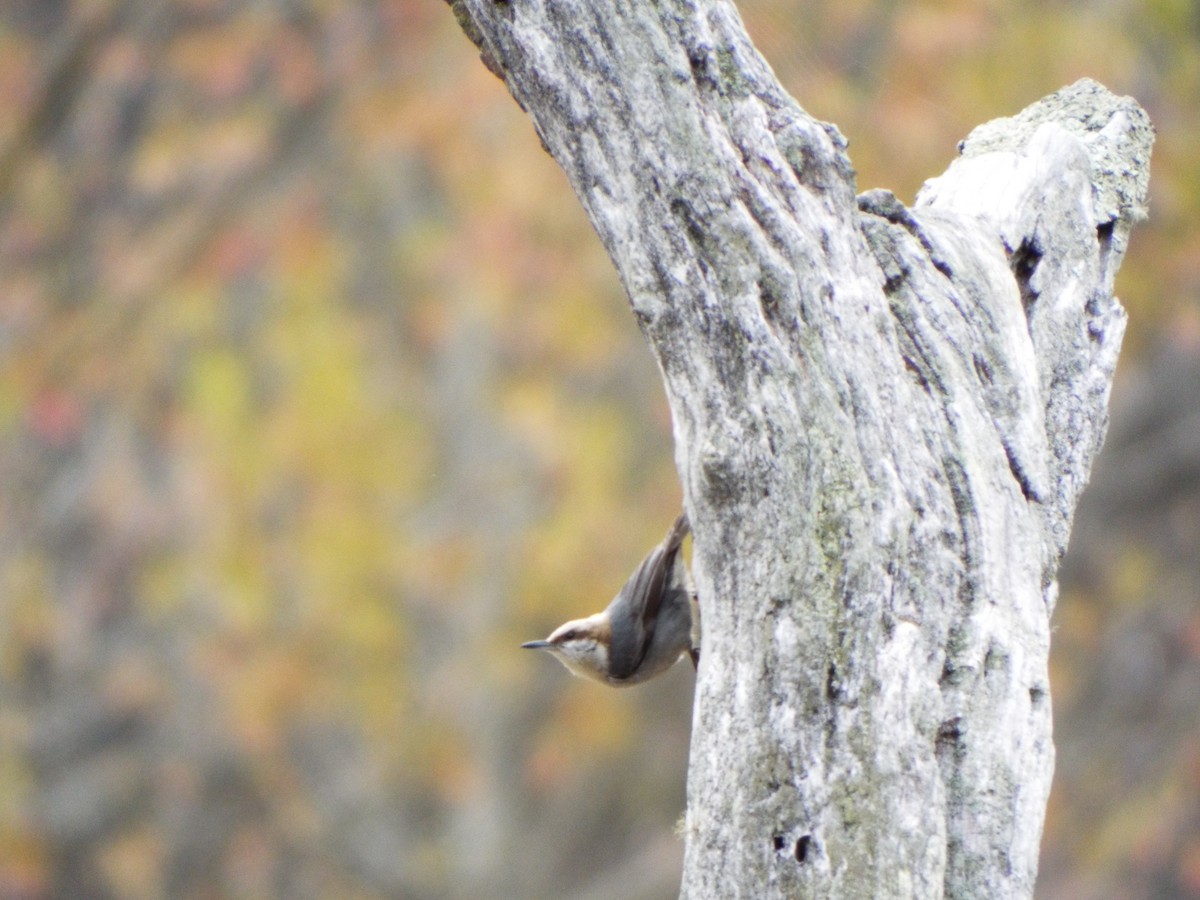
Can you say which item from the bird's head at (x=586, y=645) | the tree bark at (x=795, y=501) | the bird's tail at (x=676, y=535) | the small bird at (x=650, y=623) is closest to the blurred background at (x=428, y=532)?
the bird's head at (x=586, y=645)

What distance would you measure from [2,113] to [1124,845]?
8210mm

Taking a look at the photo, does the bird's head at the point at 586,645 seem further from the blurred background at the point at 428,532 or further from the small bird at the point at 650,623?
the blurred background at the point at 428,532

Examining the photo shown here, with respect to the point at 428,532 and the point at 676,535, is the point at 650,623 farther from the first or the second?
the point at 428,532

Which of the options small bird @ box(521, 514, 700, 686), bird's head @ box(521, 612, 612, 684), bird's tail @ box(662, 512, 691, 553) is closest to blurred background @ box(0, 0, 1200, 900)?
bird's head @ box(521, 612, 612, 684)

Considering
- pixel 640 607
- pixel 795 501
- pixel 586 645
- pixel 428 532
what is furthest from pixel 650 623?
pixel 428 532

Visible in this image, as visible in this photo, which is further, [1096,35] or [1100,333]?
[1096,35]

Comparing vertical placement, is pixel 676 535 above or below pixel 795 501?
above

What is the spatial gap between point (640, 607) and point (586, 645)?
442 mm

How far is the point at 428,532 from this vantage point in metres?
10.1

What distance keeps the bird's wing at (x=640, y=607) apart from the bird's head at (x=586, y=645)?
0.06 m

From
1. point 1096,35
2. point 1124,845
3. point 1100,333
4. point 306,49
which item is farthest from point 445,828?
point 1100,333

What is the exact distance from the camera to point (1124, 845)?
10.0m

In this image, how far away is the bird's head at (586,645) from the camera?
3887 millimetres

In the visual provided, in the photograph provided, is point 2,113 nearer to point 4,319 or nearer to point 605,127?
point 4,319
